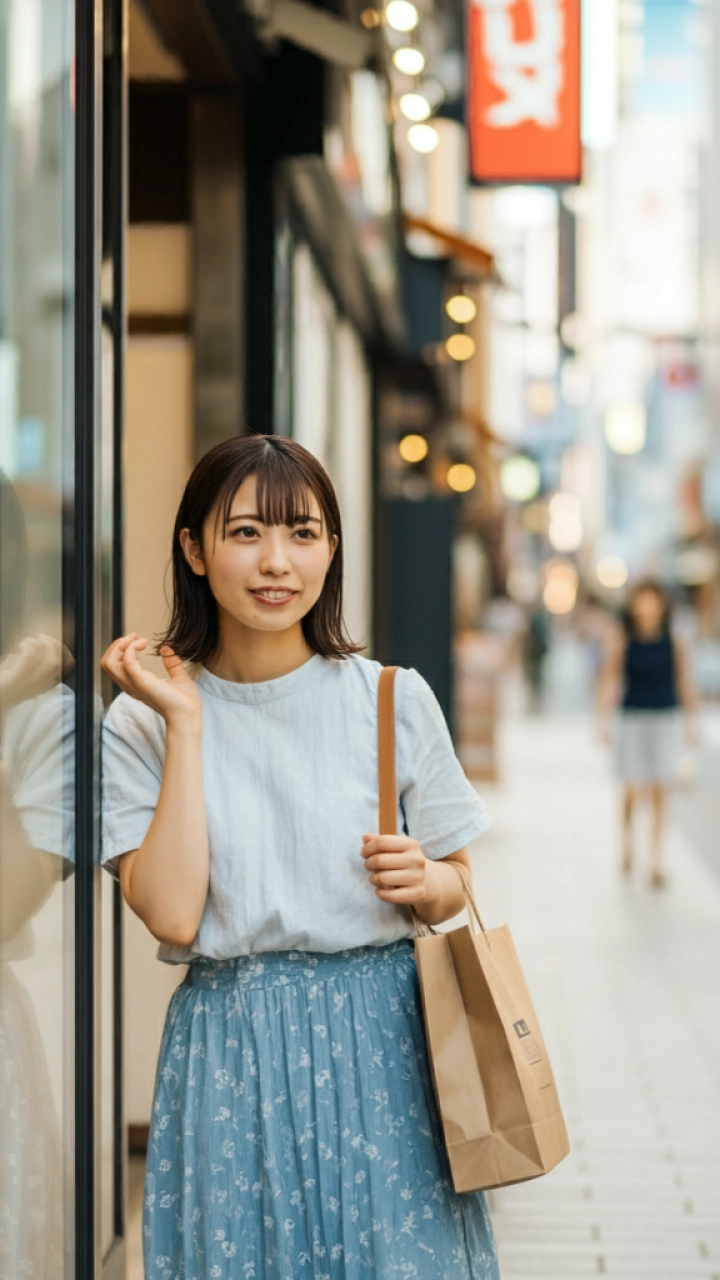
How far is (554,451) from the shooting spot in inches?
1658

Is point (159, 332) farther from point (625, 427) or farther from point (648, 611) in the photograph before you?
point (625, 427)

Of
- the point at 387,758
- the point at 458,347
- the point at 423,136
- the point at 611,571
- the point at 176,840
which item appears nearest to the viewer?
the point at 176,840

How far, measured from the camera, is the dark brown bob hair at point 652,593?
9.81 metres

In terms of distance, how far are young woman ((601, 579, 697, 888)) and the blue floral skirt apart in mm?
7846

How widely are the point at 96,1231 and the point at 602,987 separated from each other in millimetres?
4494

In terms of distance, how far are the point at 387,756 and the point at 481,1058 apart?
447 millimetres

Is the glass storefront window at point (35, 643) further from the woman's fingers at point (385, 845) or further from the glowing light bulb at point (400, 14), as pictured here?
the glowing light bulb at point (400, 14)

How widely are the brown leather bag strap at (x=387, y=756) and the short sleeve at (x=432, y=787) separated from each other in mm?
22

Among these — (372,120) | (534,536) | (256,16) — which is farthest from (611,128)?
(534,536)

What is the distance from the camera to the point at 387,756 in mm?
2131

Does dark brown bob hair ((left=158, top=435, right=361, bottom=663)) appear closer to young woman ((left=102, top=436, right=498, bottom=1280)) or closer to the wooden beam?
young woman ((left=102, top=436, right=498, bottom=1280))

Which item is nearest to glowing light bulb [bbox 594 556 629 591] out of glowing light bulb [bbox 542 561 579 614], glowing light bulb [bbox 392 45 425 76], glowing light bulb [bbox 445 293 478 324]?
glowing light bulb [bbox 542 561 579 614]

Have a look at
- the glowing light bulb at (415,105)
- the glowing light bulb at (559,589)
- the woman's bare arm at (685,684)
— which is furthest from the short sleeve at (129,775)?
the glowing light bulb at (559,589)

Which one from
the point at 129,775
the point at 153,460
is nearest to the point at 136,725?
the point at 129,775
